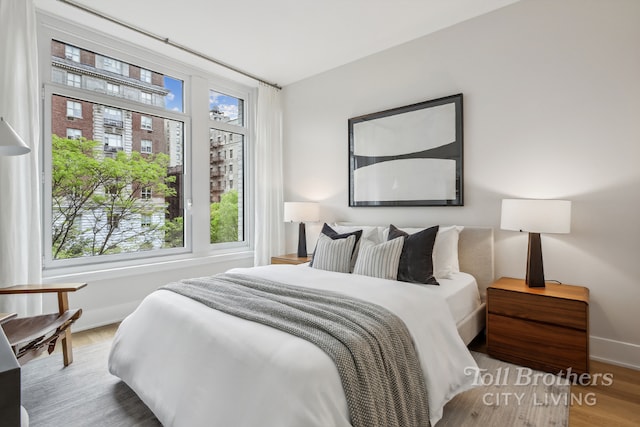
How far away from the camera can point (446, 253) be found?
2.66 m

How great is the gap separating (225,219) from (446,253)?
2.81 m

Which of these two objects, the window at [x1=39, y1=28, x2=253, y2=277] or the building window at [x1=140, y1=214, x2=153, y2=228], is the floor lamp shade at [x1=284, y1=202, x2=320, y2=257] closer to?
the window at [x1=39, y1=28, x2=253, y2=277]

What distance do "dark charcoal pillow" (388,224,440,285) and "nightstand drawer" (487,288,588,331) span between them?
467 mm

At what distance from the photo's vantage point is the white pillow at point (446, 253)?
262cm

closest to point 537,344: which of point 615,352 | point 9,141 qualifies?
point 615,352

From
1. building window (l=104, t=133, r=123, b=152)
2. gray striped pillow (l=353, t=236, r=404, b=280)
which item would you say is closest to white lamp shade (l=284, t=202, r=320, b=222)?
gray striped pillow (l=353, t=236, r=404, b=280)

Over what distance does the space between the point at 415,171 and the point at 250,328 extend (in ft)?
7.72

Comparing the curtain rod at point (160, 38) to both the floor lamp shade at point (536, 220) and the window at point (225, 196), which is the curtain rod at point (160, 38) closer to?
the window at point (225, 196)

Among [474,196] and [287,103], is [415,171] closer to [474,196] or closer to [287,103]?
[474,196]

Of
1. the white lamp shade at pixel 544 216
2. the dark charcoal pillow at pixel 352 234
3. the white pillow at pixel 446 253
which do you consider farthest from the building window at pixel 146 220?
the white lamp shade at pixel 544 216

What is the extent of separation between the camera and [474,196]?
2.94m

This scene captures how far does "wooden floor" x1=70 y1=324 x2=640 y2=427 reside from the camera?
171 cm

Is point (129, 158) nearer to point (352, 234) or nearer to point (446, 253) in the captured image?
point (352, 234)

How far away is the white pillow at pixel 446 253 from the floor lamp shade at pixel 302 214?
153 cm
